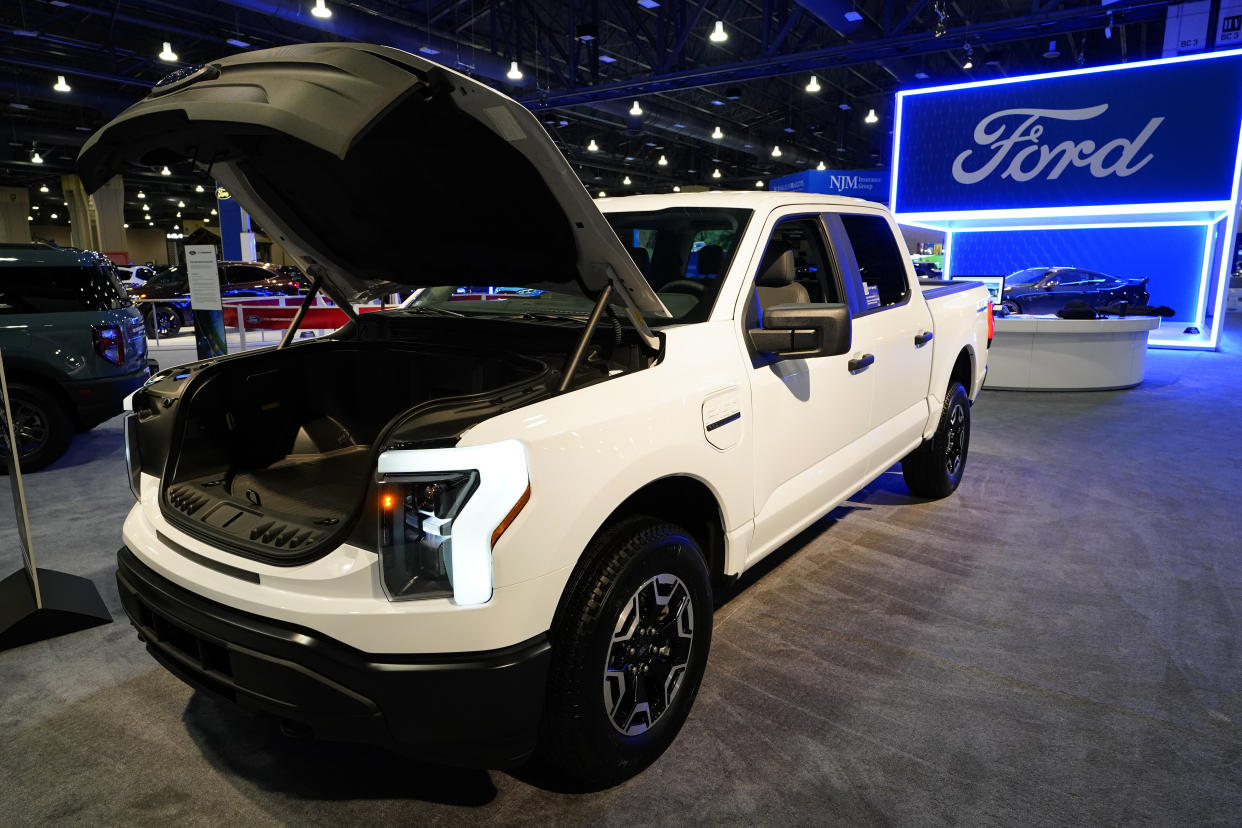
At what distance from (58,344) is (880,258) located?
5627mm

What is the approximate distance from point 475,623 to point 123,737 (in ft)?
5.22

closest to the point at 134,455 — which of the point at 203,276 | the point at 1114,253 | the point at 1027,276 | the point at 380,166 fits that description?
the point at 380,166

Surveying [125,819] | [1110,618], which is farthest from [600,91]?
[125,819]

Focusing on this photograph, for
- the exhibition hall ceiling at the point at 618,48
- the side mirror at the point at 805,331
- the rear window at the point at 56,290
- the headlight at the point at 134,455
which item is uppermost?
the exhibition hall ceiling at the point at 618,48

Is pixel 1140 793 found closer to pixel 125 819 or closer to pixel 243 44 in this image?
pixel 125 819

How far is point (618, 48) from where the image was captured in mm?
17375

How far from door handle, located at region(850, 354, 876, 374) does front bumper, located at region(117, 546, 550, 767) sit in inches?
77.3

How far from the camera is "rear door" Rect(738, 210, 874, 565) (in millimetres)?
2617

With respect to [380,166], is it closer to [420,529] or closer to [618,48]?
[420,529]


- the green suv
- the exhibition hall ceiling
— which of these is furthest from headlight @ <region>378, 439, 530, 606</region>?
the exhibition hall ceiling

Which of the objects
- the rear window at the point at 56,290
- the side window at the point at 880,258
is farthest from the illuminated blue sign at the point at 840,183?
the rear window at the point at 56,290

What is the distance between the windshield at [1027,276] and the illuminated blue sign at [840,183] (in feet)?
20.2

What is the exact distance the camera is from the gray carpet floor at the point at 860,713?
2090mm

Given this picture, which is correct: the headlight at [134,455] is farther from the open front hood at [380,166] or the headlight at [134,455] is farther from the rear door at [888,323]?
the rear door at [888,323]
